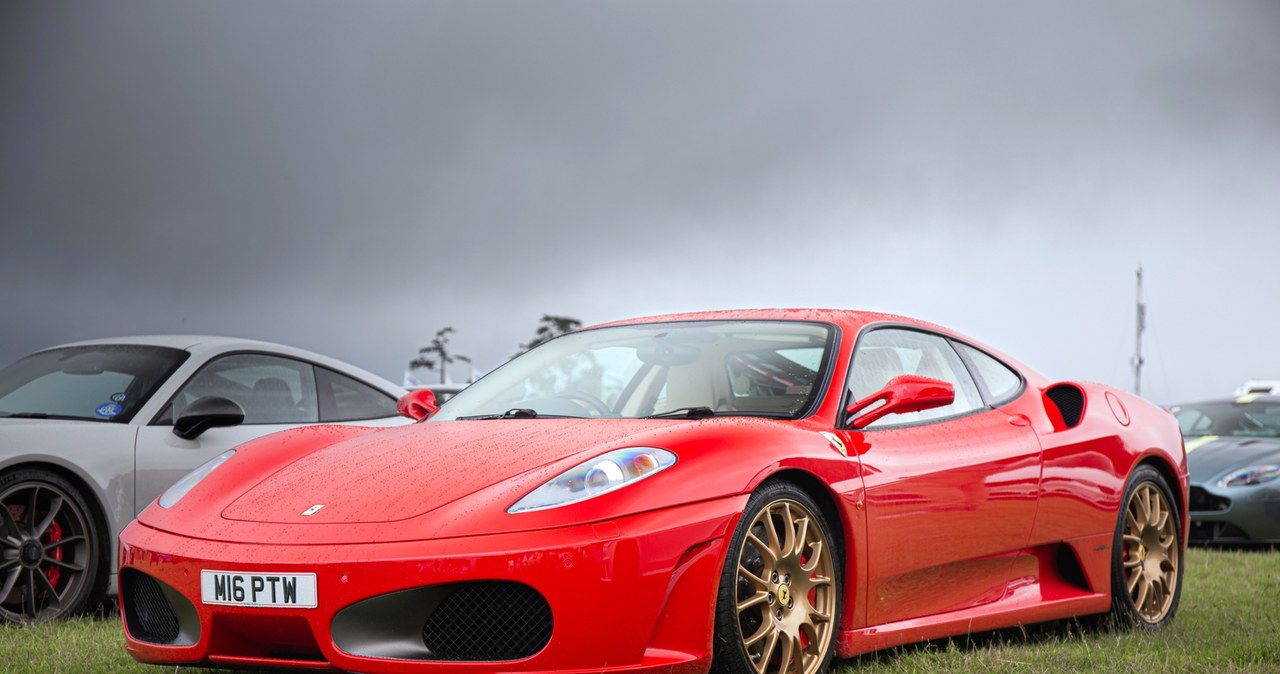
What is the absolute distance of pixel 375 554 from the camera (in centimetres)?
363

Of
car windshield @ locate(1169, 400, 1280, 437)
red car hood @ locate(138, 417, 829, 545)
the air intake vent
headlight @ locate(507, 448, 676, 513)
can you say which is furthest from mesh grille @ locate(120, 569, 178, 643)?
car windshield @ locate(1169, 400, 1280, 437)

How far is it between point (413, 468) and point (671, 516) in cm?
85

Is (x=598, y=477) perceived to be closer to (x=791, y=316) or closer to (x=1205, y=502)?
(x=791, y=316)

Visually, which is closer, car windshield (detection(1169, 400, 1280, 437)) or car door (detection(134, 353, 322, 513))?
car door (detection(134, 353, 322, 513))

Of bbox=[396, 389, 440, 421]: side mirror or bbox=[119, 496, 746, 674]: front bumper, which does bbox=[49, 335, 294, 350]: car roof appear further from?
bbox=[119, 496, 746, 674]: front bumper

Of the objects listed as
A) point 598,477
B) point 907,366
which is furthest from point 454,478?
point 907,366

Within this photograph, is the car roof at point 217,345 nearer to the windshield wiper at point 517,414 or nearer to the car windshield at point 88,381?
the car windshield at point 88,381

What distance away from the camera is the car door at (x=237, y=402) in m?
6.24

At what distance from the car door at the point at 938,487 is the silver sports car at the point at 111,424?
2923 millimetres

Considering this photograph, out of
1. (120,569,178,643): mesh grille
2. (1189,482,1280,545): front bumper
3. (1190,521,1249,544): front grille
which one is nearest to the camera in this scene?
(120,569,178,643): mesh grille

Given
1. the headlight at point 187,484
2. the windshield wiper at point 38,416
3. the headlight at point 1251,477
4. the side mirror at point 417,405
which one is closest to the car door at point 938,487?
the side mirror at point 417,405

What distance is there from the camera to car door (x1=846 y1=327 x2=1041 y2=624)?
14.8ft

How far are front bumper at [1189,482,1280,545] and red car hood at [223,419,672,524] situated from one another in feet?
24.4

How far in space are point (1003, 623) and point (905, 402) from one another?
3.86 feet
